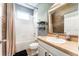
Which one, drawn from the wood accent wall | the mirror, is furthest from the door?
the mirror

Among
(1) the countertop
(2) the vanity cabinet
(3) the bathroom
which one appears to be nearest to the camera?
(1) the countertop

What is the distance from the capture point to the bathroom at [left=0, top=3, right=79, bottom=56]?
1.29 meters

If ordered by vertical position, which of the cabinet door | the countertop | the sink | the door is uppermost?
the door

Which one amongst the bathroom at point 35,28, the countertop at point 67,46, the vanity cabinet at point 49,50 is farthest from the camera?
the bathroom at point 35,28

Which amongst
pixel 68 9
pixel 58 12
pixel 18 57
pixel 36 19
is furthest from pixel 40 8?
pixel 18 57

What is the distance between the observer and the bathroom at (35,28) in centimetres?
129

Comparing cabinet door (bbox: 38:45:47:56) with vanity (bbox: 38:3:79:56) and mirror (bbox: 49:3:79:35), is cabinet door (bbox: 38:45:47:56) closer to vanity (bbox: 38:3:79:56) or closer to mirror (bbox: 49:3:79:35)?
vanity (bbox: 38:3:79:56)

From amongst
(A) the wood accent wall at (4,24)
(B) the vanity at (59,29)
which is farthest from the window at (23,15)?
(B) the vanity at (59,29)

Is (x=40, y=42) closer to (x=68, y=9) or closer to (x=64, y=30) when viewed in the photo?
(x=64, y=30)

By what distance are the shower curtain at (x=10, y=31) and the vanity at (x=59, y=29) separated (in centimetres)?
36

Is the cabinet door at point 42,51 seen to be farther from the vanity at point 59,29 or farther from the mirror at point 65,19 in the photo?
the mirror at point 65,19

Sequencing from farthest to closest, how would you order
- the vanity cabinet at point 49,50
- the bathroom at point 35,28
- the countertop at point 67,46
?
the bathroom at point 35,28, the vanity cabinet at point 49,50, the countertop at point 67,46

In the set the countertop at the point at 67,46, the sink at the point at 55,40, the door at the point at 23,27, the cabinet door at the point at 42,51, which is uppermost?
the door at the point at 23,27

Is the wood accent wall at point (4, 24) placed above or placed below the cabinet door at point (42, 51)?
above
